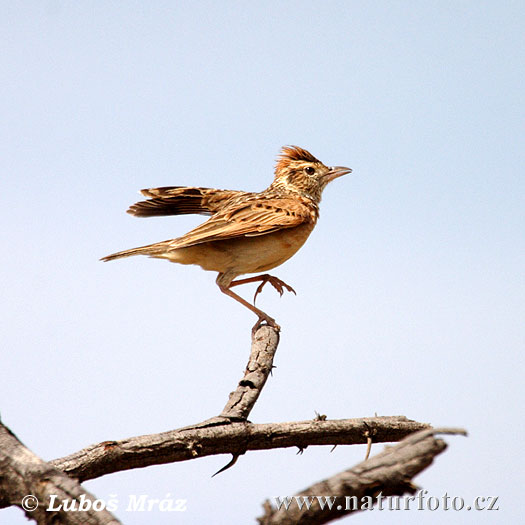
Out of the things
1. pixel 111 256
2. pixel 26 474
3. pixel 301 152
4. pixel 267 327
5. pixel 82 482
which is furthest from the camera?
pixel 301 152

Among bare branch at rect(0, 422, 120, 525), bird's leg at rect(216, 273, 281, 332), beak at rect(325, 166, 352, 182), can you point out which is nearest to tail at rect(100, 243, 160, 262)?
bird's leg at rect(216, 273, 281, 332)

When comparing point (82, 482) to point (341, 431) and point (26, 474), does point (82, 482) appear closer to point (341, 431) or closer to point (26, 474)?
point (26, 474)

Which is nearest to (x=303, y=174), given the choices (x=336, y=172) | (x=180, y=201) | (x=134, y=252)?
(x=336, y=172)

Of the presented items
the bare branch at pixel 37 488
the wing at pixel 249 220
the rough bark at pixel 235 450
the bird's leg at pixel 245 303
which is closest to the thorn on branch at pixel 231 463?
the rough bark at pixel 235 450

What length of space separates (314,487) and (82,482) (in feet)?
7.43

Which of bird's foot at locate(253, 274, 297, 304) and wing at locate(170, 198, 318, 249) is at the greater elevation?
wing at locate(170, 198, 318, 249)

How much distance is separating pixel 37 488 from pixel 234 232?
485cm

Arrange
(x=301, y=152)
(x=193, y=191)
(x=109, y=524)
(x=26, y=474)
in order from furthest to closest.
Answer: (x=301, y=152), (x=193, y=191), (x=26, y=474), (x=109, y=524)

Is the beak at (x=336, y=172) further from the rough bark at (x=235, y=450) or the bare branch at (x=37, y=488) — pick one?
the bare branch at (x=37, y=488)

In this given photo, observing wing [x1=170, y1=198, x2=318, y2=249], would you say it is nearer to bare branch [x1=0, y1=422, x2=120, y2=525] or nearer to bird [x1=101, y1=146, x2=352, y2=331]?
bird [x1=101, y1=146, x2=352, y2=331]

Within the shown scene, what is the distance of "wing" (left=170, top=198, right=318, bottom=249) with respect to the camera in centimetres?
909

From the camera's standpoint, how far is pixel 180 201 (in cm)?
1013

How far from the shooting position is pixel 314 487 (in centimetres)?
407

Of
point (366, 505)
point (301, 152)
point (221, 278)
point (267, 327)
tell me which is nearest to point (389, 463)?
point (366, 505)
